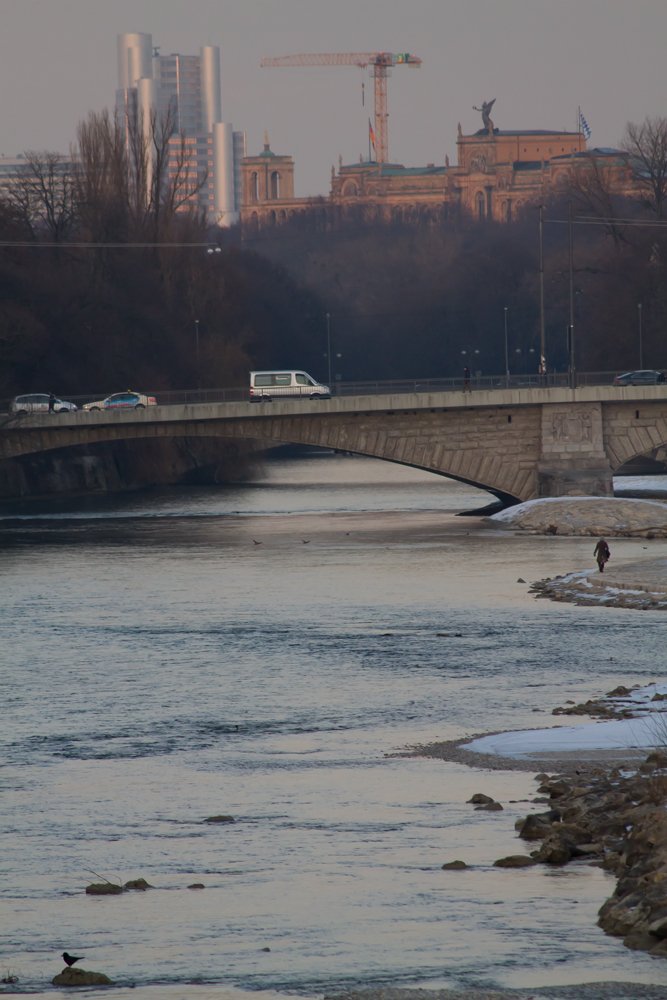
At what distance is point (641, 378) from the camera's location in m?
75.0

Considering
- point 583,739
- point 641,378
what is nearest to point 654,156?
point 641,378

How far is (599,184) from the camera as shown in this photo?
100 metres

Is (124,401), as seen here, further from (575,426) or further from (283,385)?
(575,426)

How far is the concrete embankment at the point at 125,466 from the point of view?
3083 inches

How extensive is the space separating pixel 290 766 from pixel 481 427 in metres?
43.2

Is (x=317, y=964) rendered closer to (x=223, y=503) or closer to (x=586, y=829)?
(x=586, y=829)

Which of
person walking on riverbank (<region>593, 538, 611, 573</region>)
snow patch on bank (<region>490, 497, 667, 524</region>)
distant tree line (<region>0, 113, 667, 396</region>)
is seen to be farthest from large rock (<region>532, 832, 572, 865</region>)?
distant tree line (<region>0, 113, 667, 396</region>)

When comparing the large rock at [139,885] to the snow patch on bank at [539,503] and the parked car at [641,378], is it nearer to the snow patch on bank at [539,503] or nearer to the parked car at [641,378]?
the snow patch on bank at [539,503]

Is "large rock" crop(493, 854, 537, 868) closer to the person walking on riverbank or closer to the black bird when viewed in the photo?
the black bird

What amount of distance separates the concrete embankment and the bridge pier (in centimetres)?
2989

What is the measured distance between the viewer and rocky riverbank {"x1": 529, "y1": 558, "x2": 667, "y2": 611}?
117 ft

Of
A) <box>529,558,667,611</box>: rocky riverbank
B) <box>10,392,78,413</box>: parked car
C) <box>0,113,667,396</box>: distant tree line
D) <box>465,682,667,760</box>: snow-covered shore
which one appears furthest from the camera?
<box>0,113,667,396</box>: distant tree line

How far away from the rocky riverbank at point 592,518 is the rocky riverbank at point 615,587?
12.0m

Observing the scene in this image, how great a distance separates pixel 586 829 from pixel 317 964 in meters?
4.37
